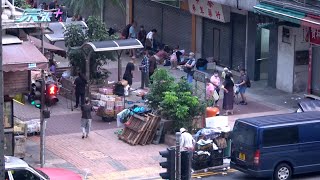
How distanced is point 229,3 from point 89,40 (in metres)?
6.20

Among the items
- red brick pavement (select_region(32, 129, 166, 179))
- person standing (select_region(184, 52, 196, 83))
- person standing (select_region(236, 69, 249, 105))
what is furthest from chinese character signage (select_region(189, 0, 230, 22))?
red brick pavement (select_region(32, 129, 166, 179))

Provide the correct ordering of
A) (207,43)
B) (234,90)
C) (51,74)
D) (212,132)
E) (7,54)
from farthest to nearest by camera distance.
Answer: (207,43) → (51,74) → (234,90) → (212,132) → (7,54)

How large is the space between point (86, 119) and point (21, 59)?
5.29 m

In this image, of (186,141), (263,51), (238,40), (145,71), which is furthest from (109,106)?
(238,40)

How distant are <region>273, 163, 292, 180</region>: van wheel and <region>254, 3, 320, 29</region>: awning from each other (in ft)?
28.0

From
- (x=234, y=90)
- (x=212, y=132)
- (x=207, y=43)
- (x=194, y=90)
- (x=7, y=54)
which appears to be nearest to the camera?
(x=7, y=54)

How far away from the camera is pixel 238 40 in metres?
40.5

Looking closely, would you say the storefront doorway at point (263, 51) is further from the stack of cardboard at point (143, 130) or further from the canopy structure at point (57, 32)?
the stack of cardboard at point (143, 130)

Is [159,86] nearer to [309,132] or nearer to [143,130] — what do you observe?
[143,130]

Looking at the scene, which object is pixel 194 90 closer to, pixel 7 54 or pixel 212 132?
pixel 212 132

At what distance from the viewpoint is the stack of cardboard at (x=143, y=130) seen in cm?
2988

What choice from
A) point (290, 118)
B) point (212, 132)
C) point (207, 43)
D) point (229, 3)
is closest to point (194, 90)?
point (212, 132)

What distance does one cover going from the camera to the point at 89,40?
3625 centimetres

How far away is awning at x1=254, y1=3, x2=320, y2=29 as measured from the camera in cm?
3300
